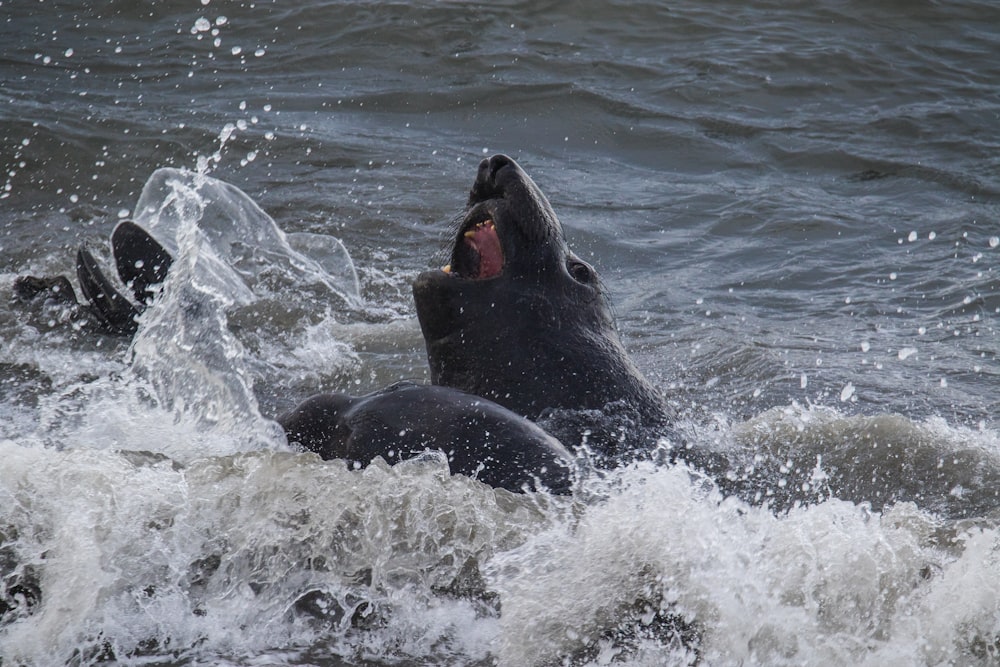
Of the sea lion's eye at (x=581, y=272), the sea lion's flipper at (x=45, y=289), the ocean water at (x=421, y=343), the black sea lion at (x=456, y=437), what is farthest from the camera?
the sea lion's flipper at (x=45, y=289)

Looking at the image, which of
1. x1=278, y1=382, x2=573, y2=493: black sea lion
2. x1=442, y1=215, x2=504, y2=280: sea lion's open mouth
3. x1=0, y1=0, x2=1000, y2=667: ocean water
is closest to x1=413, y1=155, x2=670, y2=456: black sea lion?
x1=442, y1=215, x2=504, y2=280: sea lion's open mouth

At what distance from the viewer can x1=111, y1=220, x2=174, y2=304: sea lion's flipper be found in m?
6.11

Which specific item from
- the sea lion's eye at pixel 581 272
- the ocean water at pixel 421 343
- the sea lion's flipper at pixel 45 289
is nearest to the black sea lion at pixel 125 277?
the ocean water at pixel 421 343

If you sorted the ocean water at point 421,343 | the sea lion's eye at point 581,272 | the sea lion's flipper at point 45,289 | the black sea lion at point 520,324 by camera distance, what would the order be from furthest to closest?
the sea lion's flipper at point 45,289, the sea lion's eye at point 581,272, the black sea lion at point 520,324, the ocean water at point 421,343

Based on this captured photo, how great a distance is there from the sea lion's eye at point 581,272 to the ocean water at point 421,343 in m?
0.60

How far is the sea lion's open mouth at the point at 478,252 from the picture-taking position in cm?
463

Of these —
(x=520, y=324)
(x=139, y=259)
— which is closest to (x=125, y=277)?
(x=139, y=259)

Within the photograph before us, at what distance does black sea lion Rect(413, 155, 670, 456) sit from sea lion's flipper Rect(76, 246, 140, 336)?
221cm

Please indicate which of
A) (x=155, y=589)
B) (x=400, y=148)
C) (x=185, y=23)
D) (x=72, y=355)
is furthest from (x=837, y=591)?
(x=185, y=23)

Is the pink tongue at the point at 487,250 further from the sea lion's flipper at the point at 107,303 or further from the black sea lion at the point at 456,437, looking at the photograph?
the sea lion's flipper at the point at 107,303

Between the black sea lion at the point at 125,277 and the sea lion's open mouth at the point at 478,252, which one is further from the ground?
the sea lion's open mouth at the point at 478,252

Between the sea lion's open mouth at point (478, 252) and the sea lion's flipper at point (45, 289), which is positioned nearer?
the sea lion's open mouth at point (478, 252)

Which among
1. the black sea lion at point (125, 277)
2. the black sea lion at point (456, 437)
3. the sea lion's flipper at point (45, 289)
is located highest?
the black sea lion at point (456, 437)

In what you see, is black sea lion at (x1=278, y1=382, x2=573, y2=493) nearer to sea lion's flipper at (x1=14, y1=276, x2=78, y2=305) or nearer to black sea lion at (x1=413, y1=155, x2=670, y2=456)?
black sea lion at (x1=413, y1=155, x2=670, y2=456)
